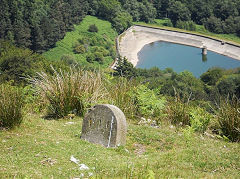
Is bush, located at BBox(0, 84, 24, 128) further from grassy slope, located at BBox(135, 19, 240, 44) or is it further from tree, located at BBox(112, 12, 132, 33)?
tree, located at BBox(112, 12, 132, 33)

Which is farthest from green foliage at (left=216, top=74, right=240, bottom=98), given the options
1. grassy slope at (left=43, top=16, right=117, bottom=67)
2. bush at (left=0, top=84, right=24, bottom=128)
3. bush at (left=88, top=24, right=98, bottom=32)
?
bush at (left=0, top=84, right=24, bottom=128)

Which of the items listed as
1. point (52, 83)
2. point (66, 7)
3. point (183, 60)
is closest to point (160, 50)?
point (183, 60)

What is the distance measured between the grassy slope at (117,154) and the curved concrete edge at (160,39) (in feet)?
206

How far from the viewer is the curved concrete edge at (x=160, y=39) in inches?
2985

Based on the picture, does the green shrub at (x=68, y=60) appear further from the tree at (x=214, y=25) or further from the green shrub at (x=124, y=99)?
the green shrub at (x=124, y=99)

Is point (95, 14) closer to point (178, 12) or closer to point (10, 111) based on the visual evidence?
point (178, 12)

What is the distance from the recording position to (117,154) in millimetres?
6770

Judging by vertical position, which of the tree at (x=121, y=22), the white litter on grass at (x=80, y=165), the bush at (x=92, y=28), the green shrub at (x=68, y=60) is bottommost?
the green shrub at (x=68, y=60)

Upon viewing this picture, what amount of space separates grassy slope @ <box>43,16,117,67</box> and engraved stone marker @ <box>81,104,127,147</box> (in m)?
57.8

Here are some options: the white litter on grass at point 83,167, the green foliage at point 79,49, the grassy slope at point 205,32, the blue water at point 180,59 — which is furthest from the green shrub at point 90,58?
the white litter on grass at point 83,167

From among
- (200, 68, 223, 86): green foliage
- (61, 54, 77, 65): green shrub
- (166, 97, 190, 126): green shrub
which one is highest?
(166, 97, 190, 126): green shrub

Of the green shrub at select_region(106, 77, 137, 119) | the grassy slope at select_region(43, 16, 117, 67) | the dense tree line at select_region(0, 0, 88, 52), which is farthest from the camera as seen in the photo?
the grassy slope at select_region(43, 16, 117, 67)

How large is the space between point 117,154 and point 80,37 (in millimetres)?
74032

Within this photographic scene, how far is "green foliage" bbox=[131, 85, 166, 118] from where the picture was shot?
9172mm
